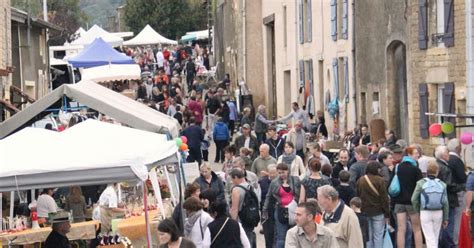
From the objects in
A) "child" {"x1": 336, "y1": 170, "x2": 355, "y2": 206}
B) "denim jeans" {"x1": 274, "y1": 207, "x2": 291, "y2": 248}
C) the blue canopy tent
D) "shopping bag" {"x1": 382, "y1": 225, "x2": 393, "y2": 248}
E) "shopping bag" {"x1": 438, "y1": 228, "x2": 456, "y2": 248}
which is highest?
the blue canopy tent

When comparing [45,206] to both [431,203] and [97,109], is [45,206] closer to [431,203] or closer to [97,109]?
[97,109]

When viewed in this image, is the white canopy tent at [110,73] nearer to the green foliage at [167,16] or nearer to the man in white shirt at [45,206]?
the man in white shirt at [45,206]

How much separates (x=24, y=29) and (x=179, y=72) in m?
25.7

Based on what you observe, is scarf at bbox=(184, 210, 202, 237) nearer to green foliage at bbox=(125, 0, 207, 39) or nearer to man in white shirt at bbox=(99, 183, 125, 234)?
man in white shirt at bbox=(99, 183, 125, 234)

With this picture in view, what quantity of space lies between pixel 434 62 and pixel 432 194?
9.00m

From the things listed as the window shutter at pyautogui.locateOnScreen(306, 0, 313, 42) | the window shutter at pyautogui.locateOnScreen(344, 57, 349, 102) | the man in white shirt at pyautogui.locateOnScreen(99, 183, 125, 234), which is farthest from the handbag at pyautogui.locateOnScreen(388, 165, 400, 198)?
the window shutter at pyautogui.locateOnScreen(306, 0, 313, 42)

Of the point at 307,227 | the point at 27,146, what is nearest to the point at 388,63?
the point at 27,146

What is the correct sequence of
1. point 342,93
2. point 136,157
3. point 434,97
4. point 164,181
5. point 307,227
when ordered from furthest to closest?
point 342,93 → point 434,97 → point 164,181 → point 136,157 → point 307,227

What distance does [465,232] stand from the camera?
1831 centimetres

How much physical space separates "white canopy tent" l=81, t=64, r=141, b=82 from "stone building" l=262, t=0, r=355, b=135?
5249mm

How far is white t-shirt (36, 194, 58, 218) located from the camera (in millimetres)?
18406

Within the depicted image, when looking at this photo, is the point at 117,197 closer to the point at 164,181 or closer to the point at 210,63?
the point at 164,181

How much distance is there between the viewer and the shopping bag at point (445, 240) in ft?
63.2

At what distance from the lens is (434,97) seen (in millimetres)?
27328
